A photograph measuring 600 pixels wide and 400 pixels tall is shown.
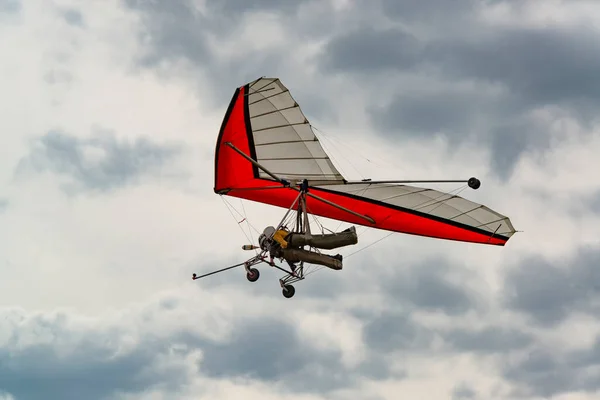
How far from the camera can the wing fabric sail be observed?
51.7 metres

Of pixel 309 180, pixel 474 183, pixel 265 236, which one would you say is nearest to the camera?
pixel 474 183

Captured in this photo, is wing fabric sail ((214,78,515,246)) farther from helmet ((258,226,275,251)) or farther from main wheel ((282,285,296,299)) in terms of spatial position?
main wheel ((282,285,296,299))

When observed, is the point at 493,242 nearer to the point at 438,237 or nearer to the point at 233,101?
the point at 438,237

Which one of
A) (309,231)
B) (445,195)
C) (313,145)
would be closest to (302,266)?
(309,231)

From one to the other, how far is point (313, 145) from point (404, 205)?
6.68 metres

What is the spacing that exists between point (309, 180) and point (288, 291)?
495 cm

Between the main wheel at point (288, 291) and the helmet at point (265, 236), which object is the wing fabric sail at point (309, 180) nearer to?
the helmet at point (265, 236)

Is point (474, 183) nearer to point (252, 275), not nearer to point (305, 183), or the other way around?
point (305, 183)

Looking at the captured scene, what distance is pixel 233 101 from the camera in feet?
169

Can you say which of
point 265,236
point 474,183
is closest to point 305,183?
point 265,236

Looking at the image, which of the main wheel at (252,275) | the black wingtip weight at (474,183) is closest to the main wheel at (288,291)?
the main wheel at (252,275)

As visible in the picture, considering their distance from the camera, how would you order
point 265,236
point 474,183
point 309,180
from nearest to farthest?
1. point 474,183
2. point 265,236
3. point 309,180

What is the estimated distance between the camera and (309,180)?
52.0 metres

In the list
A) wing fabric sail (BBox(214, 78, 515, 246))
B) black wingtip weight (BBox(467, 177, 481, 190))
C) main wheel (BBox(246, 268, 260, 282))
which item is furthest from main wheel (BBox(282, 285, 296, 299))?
black wingtip weight (BBox(467, 177, 481, 190))
